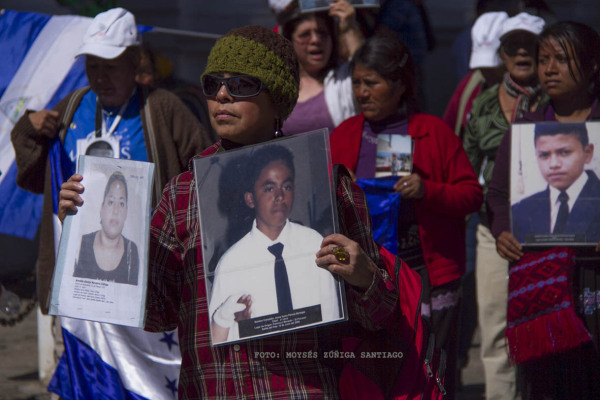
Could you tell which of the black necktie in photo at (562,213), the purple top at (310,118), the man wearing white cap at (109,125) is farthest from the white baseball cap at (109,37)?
the black necktie in photo at (562,213)

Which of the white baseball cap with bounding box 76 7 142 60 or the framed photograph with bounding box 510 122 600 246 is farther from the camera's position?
the white baseball cap with bounding box 76 7 142 60

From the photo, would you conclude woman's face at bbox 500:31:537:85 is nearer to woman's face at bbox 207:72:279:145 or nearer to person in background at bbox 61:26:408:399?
person in background at bbox 61:26:408:399

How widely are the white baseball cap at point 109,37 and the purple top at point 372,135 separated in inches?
47.4

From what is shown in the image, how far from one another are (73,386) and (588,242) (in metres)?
→ 2.48

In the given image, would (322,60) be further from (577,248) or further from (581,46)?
(577,248)

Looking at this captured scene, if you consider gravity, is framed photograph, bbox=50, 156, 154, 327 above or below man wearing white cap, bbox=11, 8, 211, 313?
below

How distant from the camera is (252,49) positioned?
9.35ft

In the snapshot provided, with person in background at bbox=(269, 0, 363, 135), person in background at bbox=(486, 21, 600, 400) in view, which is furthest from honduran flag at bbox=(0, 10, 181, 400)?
person in background at bbox=(486, 21, 600, 400)

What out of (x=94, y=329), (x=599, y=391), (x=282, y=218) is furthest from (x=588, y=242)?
(x=94, y=329)

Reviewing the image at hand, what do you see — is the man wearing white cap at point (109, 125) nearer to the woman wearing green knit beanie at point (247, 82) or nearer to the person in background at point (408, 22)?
the woman wearing green knit beanie at point (247, 82)

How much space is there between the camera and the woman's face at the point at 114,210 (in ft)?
9.33

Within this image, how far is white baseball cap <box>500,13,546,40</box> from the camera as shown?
591cm

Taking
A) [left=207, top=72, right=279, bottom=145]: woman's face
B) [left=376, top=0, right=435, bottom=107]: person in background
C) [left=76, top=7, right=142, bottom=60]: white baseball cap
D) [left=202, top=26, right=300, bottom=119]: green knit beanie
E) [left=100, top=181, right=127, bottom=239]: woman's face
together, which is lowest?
[left=100, top=181, right=127, bottom=239]: woman's face

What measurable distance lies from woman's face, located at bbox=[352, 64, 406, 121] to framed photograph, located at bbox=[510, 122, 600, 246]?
64 centimetres
